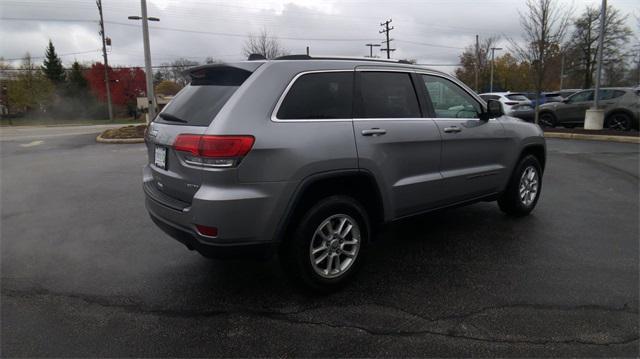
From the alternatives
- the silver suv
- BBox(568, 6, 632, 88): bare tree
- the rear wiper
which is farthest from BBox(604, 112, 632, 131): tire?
BBox(568, 6, 632, 88): bare tree

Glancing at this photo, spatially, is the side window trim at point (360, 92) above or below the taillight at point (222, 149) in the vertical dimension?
above

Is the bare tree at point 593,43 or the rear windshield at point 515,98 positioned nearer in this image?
the rear windshield at point 515,98

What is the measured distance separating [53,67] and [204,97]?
67.9 metres

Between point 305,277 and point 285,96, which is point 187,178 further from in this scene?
point 305,277

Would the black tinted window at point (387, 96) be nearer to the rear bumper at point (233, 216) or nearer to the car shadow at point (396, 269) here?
the car shadow at point (396, 269)

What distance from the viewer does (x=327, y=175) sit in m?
3.23

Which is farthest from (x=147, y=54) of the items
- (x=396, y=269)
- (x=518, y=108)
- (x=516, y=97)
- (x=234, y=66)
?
(x=396, y=269)

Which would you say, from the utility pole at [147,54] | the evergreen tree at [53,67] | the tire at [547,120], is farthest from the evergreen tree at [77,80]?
the tire at [547,120]

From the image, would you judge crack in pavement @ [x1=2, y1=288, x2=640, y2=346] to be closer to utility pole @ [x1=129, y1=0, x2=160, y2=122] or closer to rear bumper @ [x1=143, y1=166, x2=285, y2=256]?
rear bumper @ [x1=143, y1=166, x2=285, y2=256]

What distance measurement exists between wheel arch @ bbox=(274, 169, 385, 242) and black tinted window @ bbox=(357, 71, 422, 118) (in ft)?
1.76

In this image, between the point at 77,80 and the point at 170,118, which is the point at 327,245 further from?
the point at 77,80

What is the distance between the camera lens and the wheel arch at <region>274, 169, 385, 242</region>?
3115mm

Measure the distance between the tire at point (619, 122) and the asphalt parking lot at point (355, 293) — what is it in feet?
35.9

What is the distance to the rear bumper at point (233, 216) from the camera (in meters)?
2.90
